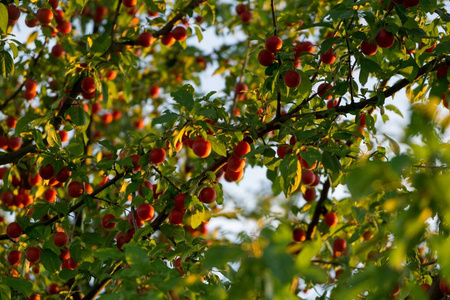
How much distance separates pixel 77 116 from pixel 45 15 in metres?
0.91

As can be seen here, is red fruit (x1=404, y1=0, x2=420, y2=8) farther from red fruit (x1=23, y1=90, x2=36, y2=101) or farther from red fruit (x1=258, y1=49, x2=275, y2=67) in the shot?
red fruit (x1=23, y1=90, x2=36, y2=101)

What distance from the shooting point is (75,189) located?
3.00 metres

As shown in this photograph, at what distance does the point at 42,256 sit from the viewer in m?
2.82

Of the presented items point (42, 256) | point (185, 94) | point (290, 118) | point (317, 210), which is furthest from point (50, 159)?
point (317, 210)

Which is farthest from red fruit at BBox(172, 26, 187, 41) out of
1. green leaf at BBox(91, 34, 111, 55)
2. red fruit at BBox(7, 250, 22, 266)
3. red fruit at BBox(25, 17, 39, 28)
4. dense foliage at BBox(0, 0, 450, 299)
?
red fruit at BBox(7, 250, 22, 266)

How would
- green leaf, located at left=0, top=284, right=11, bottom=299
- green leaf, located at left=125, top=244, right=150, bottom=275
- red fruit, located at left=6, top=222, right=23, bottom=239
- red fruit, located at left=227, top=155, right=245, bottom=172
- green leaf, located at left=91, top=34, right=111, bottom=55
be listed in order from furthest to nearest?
green leaf, located at left=91, top=34, right=111, bottom=55 < red fruit, located at left=6, top=222, right=23, bottom=239 < red fruit, located at left=227, top=155, right=245, bottom=172 < green leaf, located at left=0, top=284, right=11, bottom=299 < green leaf, located at left=125, top=244, right=150, bottom=275

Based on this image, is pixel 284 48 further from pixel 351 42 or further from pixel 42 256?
pixel 42 256

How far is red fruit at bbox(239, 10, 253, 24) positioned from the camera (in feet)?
16.5

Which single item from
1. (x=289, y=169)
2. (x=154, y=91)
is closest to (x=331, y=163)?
(x=289, y=169)

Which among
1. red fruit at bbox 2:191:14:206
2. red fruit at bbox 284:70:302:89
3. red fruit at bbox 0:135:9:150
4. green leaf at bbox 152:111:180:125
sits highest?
red fruit at bbox 0:135:9:150

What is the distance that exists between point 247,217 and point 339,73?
1.10 meters

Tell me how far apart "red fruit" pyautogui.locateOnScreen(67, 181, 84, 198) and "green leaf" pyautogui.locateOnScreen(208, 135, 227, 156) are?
2.70 feet

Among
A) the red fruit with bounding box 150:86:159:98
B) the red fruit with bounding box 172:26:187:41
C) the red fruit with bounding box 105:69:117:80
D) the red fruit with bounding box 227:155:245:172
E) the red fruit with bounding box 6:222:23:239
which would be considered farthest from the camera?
the red fruit with bounding box 150:86:159:98

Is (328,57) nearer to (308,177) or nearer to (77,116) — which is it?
(308,177)
